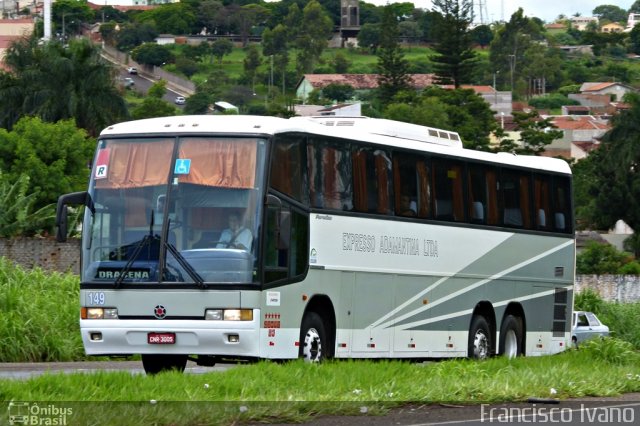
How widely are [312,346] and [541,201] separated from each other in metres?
7.14

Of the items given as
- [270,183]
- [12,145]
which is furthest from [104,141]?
[12,145]

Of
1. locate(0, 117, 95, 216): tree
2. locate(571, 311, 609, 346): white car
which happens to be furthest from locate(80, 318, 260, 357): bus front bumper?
locate(0, 117, 95, 216): tree

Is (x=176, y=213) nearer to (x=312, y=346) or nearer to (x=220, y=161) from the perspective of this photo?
(x=220, y=161)

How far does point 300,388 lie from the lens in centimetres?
1389

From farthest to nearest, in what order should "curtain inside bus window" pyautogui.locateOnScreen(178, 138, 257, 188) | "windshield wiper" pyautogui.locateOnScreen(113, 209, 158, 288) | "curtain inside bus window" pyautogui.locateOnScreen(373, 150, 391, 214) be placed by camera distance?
1. "curtain inside bus window" pyautogui.locateOnScreen(373, 150, 391, 214)
2. "curtain inside bus window" pyautogui.locateOnScreen(178, 138, 257, 188)
3. "windshield wiper" pyautogui.locateOnScreen(113, 209, 158, 288)

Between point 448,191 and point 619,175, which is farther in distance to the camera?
point 619,175

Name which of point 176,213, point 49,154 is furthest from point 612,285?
point 176,213

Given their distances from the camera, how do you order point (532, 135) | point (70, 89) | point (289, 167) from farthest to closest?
1. point (532, 135)
2. point (70, 89)
3. point (289, 167)

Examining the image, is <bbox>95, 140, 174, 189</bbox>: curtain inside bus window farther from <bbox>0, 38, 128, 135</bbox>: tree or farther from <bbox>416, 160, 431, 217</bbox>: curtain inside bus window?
<bbox>0, 38, 128, 135</bbox>: tree

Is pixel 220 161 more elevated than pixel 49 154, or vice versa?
pixel 220 161

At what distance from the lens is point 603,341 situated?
20312 mm

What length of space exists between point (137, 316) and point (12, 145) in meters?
39.0

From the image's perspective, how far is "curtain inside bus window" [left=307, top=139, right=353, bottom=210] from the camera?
18075 mm

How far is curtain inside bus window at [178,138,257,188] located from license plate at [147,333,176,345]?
1659mm
